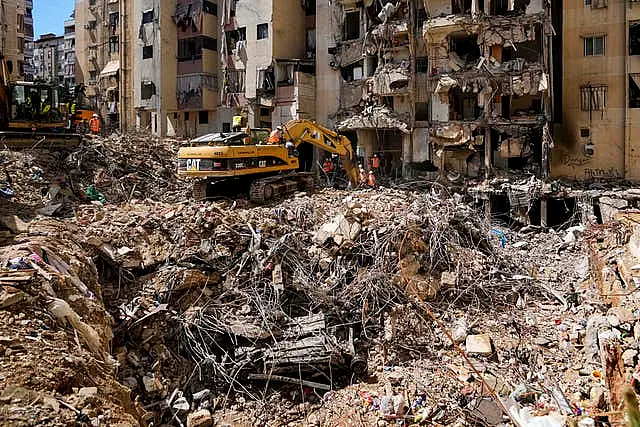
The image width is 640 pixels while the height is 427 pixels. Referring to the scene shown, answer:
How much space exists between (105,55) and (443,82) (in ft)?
84.6

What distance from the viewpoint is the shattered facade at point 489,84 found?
21.1 meters

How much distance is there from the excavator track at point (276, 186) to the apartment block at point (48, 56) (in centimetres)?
4782

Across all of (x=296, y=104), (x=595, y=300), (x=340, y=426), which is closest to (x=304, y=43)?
(x=296, y=104)

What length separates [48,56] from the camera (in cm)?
5625

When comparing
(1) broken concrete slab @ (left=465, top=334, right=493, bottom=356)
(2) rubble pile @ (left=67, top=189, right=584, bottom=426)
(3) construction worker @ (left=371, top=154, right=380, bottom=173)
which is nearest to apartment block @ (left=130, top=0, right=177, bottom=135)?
(3) construction worker @ (left=371, top=154, right=380, bottom=173)

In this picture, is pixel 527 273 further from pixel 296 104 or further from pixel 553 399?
pixel 296 104

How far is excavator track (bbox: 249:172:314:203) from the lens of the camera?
14.0m

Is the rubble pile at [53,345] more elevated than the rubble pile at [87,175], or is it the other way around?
the rubble pile at [87,175]

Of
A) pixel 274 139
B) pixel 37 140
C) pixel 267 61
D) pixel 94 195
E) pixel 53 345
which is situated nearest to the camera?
pixel 53 345

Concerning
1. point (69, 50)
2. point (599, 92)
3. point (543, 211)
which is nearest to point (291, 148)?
point (543, 211)

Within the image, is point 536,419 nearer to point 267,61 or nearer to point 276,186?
point 276,186

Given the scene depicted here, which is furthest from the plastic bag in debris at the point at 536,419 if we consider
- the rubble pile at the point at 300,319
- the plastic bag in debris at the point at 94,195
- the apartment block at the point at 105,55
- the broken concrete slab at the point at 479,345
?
the apartment block at the point at 105,55

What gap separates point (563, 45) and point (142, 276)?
20874 mm

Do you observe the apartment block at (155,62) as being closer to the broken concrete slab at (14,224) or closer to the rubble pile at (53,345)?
the broken concrete slab at (14,224)
